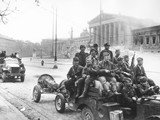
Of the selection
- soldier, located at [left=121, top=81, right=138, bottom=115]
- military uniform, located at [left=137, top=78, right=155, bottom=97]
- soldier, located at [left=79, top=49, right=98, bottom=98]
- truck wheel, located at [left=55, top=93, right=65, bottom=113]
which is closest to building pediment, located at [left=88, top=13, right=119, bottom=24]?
truck wheel, located at [left=55, top=93, right=65, bottom=113]

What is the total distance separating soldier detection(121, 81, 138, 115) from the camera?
579 centimetres

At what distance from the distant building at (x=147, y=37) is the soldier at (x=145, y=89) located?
192 ft

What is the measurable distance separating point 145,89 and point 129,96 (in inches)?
19.5

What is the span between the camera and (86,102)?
248 inches

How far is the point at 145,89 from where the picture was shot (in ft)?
19.8

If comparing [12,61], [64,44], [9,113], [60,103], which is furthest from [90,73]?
[64,44]

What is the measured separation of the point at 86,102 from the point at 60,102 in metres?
1.91

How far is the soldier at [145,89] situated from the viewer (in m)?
5.77

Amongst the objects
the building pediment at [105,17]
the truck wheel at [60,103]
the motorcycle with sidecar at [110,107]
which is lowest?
the truck wheel at [60,103]

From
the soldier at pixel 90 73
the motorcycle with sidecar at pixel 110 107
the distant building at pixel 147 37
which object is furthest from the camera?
the distant building at pixel 147 37

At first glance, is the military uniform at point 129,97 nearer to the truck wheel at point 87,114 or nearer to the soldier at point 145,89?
the soldier at point 145,89

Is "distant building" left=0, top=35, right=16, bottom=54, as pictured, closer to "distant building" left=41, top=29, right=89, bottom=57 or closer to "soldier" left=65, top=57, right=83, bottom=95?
"distant building" left=41, top=29, right=89, bottom=57

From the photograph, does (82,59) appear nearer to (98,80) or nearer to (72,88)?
(72,88)

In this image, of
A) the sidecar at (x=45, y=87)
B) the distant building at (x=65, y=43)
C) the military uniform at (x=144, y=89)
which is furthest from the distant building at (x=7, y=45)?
the military uniform at (x=144, y=89)
